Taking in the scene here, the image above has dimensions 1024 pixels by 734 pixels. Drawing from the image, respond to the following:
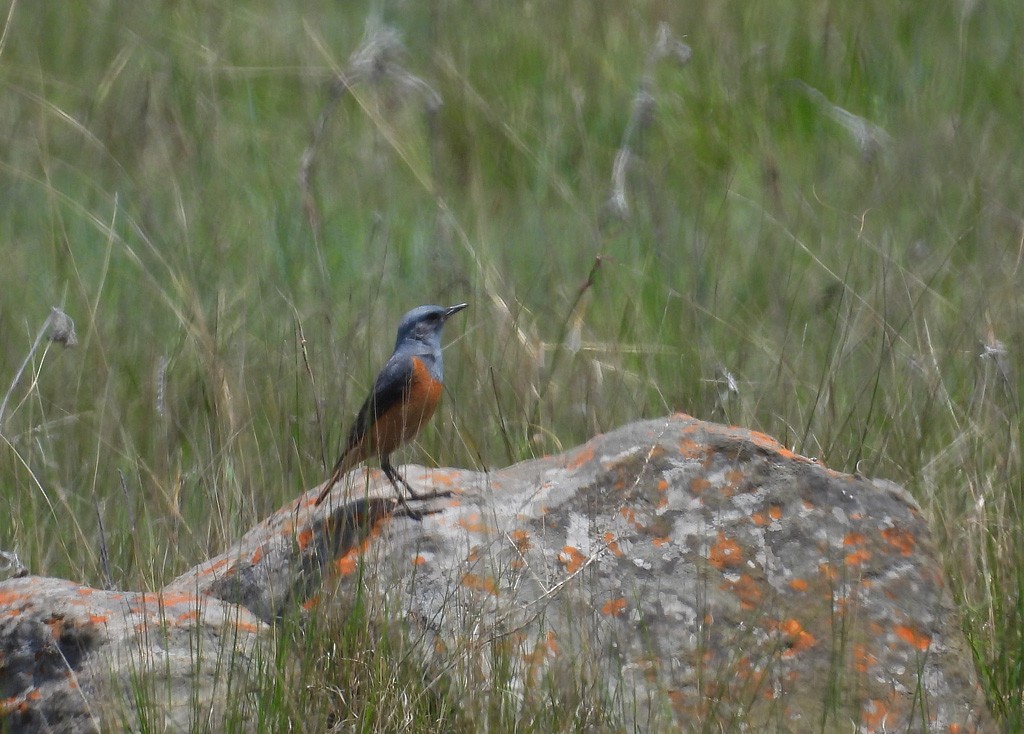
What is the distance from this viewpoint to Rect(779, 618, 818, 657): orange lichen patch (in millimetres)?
2928

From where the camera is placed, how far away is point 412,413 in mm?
3941

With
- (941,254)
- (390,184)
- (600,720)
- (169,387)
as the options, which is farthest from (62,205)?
(600,720)

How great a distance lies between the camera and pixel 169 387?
4.73m

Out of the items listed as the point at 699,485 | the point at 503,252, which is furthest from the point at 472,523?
the point at 503,252

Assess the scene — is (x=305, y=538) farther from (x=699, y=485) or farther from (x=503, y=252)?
(x=503, y=252)

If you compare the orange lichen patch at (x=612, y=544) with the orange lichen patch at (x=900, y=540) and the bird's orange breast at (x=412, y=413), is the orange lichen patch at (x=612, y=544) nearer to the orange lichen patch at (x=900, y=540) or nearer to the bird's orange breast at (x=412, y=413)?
the orange lichen patch at (x=900, y=540)

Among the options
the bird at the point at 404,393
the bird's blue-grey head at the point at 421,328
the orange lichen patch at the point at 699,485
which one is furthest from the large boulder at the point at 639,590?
the bird's blue-grey head at the point at 421,328

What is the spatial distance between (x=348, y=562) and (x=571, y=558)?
495 millimetres

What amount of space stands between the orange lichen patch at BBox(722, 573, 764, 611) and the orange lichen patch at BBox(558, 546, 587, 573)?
1.04 ft

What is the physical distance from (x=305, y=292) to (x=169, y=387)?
1090mm

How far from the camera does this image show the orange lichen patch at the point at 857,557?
10.1ft

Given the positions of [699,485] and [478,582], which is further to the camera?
[699,485]

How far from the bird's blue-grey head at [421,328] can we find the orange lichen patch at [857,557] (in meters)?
1.57

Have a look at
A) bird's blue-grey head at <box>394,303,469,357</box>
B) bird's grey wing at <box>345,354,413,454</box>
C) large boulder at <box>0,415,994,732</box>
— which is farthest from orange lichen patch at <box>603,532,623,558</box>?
bird's blue-grey head at <box>394,303,469,357</box>
